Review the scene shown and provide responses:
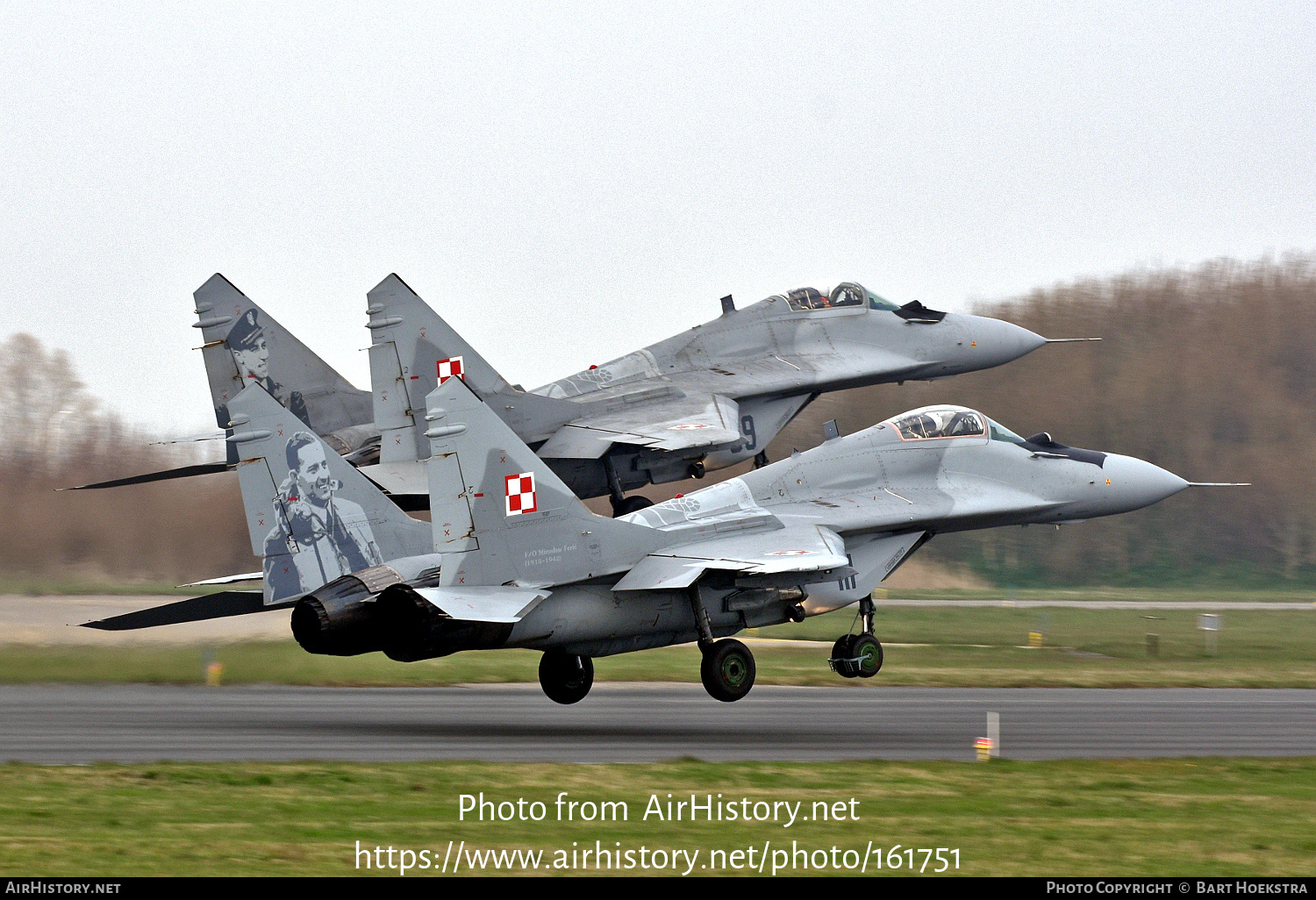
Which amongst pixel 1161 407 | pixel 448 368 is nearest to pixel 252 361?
pixel 448 368

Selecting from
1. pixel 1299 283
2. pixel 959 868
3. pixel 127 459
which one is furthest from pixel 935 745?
pixel 1299 283

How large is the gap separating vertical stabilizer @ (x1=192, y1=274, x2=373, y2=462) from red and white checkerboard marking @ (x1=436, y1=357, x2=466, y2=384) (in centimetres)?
267

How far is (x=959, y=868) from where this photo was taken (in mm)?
10000

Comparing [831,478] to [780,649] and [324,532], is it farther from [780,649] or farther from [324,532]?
[780,649]

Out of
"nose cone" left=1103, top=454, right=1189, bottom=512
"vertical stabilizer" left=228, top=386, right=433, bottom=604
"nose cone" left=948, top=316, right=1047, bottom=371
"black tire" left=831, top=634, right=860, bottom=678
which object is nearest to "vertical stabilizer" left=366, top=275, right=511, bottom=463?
"vertical stabilizer" left=228, top=386, right=433, bottom=604

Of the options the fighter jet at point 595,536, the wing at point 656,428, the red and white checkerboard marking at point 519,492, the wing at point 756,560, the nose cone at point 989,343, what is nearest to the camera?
the fighter jet at point 595,536

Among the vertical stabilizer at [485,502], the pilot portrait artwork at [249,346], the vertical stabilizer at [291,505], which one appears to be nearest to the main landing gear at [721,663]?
the vertical stabilizer at [485,502]

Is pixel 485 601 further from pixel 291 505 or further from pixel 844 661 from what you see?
pixel 844 661

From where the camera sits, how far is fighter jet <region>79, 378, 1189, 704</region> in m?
17.0

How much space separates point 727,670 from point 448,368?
281 inches

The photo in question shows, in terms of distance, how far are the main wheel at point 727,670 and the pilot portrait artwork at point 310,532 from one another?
4.30 meters

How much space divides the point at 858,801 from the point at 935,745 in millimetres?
4446

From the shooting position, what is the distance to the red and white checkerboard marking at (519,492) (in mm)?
17219

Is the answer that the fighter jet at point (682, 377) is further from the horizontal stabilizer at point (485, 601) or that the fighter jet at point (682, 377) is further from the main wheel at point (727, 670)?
the horizontal stabilizer at point (485, 601)
